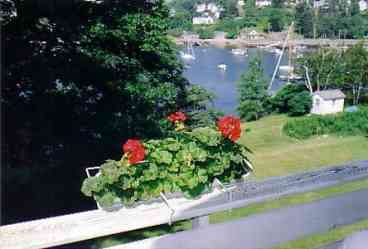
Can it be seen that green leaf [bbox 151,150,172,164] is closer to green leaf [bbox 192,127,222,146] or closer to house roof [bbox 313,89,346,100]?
green leaf [bbox 192,127,222,146]

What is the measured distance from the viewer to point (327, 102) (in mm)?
16266

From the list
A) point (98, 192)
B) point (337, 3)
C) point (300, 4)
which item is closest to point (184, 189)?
point (98, 192)

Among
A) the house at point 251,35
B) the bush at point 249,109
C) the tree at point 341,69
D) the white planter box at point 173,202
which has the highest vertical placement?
the white planter box at point 173,202

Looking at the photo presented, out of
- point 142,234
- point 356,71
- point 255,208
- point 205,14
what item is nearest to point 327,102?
point 356,71

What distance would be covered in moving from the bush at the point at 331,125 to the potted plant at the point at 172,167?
9.55 metres

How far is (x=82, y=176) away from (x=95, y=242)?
214cm

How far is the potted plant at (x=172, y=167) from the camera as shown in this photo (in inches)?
Answer: 56.2

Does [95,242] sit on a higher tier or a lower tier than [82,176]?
higher

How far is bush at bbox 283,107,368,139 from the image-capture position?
11133 mm

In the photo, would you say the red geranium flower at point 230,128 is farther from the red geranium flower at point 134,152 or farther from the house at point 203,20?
the house at point 203,20

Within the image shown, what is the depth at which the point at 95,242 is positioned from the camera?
1623 mm

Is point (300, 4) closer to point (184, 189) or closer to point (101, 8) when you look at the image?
point (101, 8)

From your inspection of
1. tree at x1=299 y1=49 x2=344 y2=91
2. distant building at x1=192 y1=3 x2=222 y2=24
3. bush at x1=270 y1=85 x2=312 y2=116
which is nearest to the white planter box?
bush at x1=270 y1=85 x2=312 y2=116

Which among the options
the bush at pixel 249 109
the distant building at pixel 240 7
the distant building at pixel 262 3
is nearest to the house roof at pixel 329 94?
the bush at pixel 249 109
